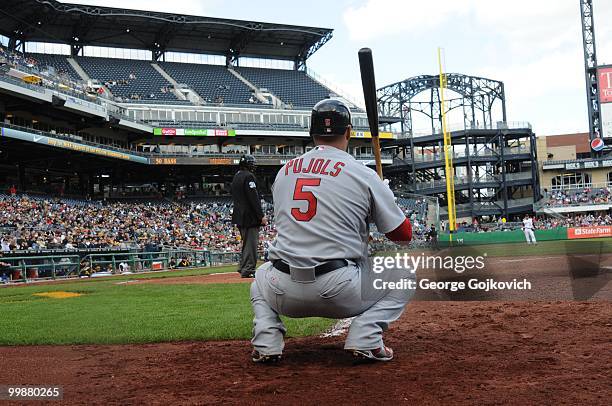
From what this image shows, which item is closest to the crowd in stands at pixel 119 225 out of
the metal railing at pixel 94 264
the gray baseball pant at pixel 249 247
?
the metal railing at pixel 94 264

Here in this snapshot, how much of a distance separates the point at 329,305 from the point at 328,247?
0.34 m

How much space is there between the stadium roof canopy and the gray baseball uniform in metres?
42.9

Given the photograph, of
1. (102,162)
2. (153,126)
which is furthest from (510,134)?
(102,162)

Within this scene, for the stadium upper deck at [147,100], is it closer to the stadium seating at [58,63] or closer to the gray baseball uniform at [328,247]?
the stadium seating at [58,63]

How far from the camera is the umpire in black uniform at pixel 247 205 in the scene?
8.75 metres

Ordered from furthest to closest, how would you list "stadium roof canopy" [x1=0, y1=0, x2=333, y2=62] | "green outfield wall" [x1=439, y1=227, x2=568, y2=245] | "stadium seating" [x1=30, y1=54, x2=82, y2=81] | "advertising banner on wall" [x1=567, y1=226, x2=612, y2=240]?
"stadium roof canopy" [x1=0, y1=0, x2=333, y2=62], "stadium seating" [x1=30, y1=54, x2=82, y2=81], "advertising banner on wall" [x1=567, y1=226, x2=612, y2=240], "green outfield wall" [x1=439, y1=227, x2=568, y2=245]

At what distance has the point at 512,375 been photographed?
287cm

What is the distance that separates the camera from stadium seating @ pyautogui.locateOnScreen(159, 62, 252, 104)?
47.4 metres

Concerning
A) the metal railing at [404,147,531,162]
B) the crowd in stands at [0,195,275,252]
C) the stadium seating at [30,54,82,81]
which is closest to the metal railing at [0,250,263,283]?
the crowd in stands at [0,195,275,252]

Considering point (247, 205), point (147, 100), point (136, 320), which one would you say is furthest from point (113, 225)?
point (136, 320)

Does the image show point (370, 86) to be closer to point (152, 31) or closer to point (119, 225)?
point (119, 225)

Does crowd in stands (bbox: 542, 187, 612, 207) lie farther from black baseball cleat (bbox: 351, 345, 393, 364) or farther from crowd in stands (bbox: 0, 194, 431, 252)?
black baseball cleat (bbox: 351, 345, 393, 364)

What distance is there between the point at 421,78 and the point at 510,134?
10.1 metres

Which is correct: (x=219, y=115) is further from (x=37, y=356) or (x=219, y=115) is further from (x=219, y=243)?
(x=37, y=356)
